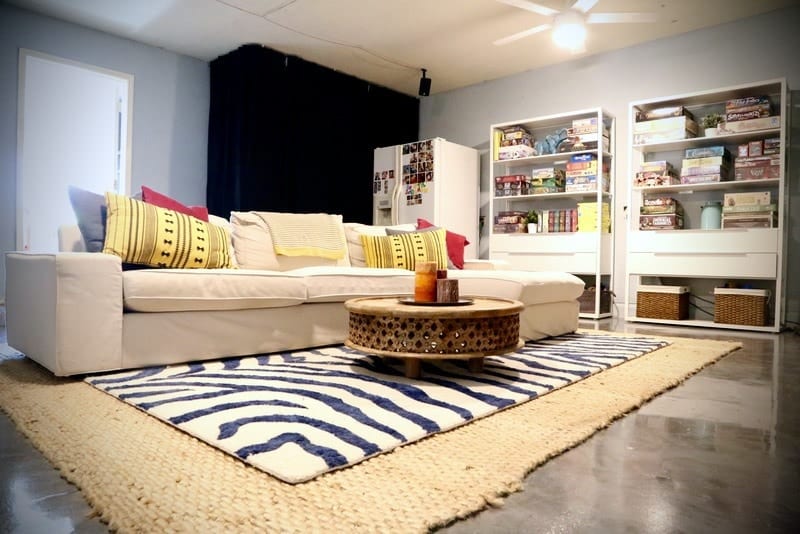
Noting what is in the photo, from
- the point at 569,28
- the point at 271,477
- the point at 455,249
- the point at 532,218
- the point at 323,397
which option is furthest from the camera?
the point at 532,218

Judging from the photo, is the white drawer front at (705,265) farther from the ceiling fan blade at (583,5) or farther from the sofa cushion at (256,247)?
the sofa cushion at (256,247)

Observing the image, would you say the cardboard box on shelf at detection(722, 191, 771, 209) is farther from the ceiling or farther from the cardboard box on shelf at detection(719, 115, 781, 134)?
the ceiling

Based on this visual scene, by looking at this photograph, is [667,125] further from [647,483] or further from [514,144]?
[647,483]

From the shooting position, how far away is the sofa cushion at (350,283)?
2539 millimetres

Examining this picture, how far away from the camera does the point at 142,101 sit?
4.84m

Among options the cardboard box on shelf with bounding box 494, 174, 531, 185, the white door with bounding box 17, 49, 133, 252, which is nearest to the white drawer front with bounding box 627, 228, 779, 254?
the cardboard box on shelf with bounding box 494, 174, 531, 185

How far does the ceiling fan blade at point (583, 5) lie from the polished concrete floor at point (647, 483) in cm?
308

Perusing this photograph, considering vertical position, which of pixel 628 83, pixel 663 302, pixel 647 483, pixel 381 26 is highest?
pixel 381 26

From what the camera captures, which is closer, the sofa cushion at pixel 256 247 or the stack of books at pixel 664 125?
the sofa cushion at pixel 256 247

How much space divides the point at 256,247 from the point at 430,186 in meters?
2.82

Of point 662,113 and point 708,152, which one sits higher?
point 662,113

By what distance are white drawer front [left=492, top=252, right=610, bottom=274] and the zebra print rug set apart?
2239 millimetres

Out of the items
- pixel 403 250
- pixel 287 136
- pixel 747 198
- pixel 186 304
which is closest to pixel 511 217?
pixel 747 198

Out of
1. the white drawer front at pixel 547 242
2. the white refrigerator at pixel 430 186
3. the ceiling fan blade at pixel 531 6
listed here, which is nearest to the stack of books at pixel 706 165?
the white drawer front at pixel 547 242
